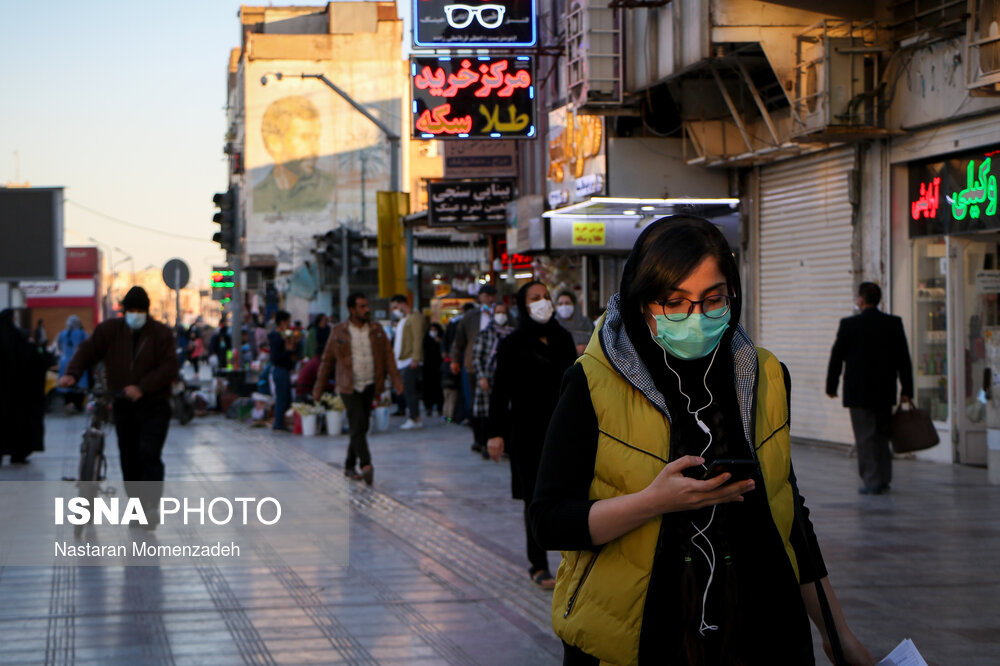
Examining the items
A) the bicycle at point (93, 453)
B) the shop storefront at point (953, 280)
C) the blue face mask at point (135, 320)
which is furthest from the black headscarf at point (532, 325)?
the shop storefront at point (953, 280)

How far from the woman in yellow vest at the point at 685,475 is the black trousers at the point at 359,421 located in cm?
1079

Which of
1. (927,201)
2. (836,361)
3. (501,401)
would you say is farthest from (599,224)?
(501,401)

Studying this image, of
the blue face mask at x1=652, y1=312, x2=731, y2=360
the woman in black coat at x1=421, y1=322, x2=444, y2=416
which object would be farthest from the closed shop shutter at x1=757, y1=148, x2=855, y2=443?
the blue face mask at x1=652, y1=312, x2=731, y2=360

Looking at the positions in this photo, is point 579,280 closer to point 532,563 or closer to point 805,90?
point 805,90

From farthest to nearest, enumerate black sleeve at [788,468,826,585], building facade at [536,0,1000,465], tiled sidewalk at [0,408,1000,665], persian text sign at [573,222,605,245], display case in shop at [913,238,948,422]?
persian text sign at [573,222,605,245]
display case in shop at [913,238,948,422]
building facade at [536,0,1000,465]
tiled sidewalk at [0,408,1000,665]
black sleeve at [788,468,826,585]

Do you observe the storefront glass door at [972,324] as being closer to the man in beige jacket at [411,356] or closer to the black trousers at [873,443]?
the black trousers at [873,443]

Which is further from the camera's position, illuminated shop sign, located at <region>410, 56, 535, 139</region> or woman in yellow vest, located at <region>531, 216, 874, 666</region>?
illuminated shop sign, located at <region>410, 56, 535, 139</region>

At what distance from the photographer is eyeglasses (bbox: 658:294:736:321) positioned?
2797mm

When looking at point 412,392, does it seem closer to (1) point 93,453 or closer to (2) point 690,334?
(1) point 93,453

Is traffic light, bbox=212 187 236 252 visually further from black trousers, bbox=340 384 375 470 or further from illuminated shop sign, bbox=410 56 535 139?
black trousers, bbox=340 384 375 470

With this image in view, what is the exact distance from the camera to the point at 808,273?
1752 centimetres

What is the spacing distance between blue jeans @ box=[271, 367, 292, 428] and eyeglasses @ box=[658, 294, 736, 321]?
18990 millimetres

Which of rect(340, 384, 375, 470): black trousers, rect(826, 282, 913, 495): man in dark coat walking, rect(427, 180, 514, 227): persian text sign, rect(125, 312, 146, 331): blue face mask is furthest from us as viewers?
rect(427, 180, 514, 227): persian text sign

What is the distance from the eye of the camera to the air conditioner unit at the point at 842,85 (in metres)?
14.7
